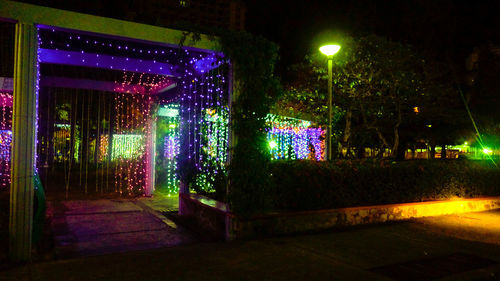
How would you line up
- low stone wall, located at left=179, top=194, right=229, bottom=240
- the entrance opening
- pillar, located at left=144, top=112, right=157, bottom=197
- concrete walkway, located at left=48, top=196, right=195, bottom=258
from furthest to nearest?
pillar, located at left=144, top=112, right=157, bottom=197
the entrance opening
low stone wall, located at left=179, top=194, right=229, bottom=240
concrete walkway, located at left=48, top=196, right=195, bottom=258

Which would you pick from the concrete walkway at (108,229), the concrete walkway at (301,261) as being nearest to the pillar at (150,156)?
the concrete walkway at (108,229)

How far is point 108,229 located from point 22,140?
2.62m

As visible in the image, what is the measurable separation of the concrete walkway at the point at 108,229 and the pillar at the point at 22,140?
2.05ft

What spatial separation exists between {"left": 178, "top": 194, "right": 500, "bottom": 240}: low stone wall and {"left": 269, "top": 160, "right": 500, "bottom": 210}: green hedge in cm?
28

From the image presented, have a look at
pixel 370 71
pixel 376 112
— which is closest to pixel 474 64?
pixel 376 112

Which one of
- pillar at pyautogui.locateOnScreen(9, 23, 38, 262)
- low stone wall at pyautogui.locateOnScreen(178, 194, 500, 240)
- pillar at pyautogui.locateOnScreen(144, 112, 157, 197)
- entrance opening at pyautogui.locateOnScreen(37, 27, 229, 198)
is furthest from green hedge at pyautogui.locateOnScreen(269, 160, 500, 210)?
pillar at pyautogui.locateOnScreen(144, 112, 157, 197)

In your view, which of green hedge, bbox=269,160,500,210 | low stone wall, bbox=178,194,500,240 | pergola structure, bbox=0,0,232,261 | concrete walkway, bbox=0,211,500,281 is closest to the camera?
concrete walkway, bbox=0,211,500,281

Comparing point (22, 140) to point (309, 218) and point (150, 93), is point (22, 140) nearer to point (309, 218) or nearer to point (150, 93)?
point (309, 218)

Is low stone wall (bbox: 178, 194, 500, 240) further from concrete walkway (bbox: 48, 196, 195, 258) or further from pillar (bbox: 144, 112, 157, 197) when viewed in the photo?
pillar (bbox: 144, 112, 157, 197)

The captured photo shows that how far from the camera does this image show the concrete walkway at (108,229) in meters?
6.13

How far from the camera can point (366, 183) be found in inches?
336

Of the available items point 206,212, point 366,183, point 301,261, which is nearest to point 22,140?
point 206,212

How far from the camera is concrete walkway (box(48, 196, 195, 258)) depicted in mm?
6129

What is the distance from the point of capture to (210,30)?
21.9 ft
